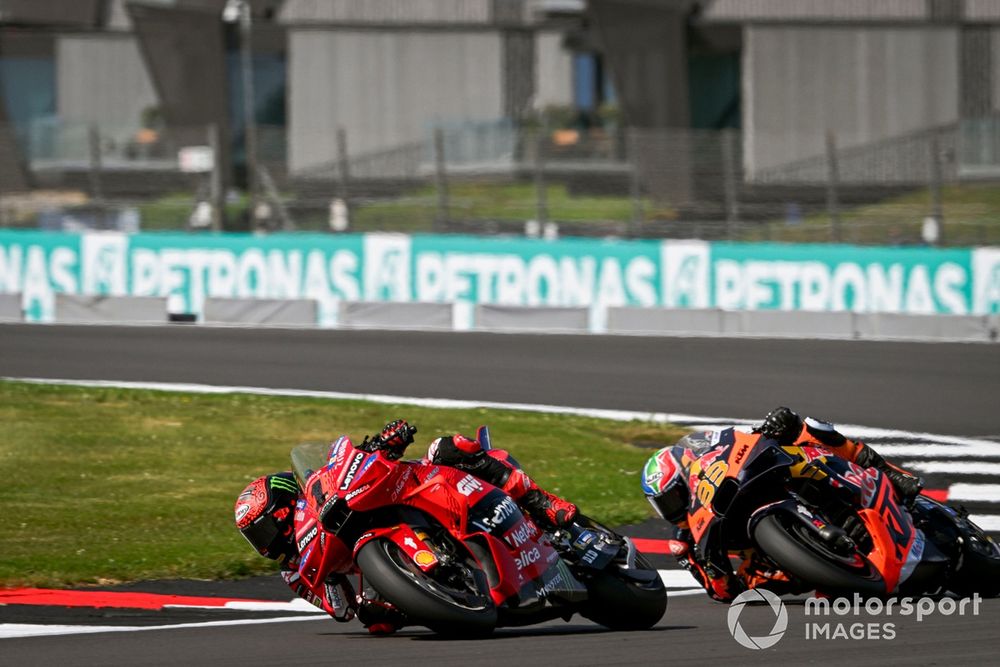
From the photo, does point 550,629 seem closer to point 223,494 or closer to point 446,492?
point 446,492

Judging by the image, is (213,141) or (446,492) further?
(213,141)

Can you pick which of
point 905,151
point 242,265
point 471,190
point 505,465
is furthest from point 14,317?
point 505,465

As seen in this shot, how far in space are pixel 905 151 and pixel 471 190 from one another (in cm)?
826

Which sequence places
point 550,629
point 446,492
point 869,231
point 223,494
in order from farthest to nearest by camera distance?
point 869,231 < point 223,494 < point 550,629 < point 446,492

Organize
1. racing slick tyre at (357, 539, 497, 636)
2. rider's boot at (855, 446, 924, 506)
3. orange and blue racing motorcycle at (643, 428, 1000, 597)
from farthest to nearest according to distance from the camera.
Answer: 1. rider's boot at (855, 446, 924, 506)
2. orange and blue racing motorcycle at (643, 428, 1000, 597)
3. racing slick tyre at (357, 539, 497, 636)

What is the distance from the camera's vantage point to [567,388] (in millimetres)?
17188

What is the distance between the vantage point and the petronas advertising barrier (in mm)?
21234

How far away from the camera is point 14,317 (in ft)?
77.8

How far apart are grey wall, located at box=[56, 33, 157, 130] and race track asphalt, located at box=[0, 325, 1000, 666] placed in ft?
67.3

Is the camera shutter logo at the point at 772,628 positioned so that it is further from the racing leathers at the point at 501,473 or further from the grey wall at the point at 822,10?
the grey wall at the point at 822,10

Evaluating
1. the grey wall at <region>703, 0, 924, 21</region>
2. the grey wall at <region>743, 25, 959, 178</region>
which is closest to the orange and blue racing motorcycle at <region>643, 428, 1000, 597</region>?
the grey wall at <region>743, 25, 959, 178</region>

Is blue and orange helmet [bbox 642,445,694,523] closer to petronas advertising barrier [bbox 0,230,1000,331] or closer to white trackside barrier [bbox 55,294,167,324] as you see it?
petronas advertising barrier [bbox 0,230,1000,331]

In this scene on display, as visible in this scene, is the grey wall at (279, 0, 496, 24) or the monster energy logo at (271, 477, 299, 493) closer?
the monster energy logo at (271, 477, 299, 493)

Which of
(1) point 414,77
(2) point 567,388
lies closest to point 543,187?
(2) point 567,388
